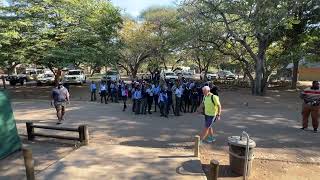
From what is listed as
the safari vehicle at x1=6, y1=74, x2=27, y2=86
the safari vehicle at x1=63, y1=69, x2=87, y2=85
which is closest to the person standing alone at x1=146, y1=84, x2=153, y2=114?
the safari vehicle at x1=63, y1=69, x2=87, y2=85

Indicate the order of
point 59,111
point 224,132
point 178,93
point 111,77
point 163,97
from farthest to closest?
point 111,77, point 178,93, point 163,97, point 59,111, point 224,132

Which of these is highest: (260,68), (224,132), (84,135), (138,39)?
(138,39)

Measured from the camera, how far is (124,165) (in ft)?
27.1

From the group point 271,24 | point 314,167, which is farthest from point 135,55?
point 314,167

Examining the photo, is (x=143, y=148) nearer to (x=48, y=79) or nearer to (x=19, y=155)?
(x=19, y=155)

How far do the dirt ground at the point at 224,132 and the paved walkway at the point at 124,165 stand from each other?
540mm

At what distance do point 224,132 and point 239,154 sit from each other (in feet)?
14.6

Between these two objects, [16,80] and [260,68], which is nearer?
[260,68]

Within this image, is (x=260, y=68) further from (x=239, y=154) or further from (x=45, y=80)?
(x=45, y=80)

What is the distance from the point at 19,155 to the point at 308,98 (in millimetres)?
8916

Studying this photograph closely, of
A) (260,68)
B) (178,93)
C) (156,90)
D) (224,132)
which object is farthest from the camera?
(260,68)

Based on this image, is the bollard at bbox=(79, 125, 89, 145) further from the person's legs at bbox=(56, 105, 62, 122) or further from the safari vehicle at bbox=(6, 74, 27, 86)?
the safari vehicle at bbox=(6, 74, 27, 86)

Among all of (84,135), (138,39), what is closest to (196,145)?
(84,135)

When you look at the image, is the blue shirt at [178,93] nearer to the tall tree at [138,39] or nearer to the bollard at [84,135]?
the bollard at [84,135]
